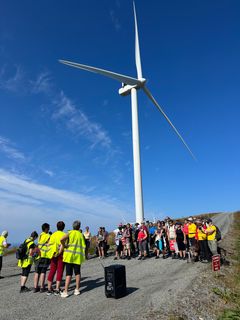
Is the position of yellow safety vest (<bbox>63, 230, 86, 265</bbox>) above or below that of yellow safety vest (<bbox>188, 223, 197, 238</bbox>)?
below

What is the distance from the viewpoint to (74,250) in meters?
8.65

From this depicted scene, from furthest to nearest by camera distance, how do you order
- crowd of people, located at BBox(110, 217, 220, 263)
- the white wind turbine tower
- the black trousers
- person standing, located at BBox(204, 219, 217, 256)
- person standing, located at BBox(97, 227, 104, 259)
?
the white wind turbine tower, person standing, located at BBox(97, 227, 104, 259), the black trousers, crowd of people, located at BBox(110, 217, 220, 263), person standing, located at BBox(204, 219, 217, 256)

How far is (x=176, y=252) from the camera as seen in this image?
1488cm

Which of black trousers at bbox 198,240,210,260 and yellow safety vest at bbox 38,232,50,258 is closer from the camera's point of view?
yellow safety vest at bbox 38,232,50,258

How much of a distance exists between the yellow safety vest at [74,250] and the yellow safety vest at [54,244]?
18.8 inches

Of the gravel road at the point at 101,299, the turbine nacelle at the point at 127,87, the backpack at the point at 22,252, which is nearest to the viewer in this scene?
the gravel road at the point at 101,299

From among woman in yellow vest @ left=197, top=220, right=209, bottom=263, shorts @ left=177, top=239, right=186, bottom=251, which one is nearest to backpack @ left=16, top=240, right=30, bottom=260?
woman in yellow vest @ left=197, top=220, right=209, bottom=263

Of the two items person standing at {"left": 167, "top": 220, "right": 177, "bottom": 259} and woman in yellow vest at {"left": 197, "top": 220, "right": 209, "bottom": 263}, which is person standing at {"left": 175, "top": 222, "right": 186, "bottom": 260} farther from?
woman in yellow vest at {"left": 197, "top": 220, "right": 209, "bottom": 263}

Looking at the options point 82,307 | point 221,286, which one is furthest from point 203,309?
point 82,307

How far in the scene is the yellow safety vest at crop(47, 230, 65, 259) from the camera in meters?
9.06

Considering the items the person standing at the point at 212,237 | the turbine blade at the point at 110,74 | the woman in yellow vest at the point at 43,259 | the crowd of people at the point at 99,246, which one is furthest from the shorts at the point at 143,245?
the turbine blade at the point at 110,74

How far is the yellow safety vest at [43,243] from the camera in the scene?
9.27 metres

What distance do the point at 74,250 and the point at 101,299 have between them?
1.56 meters

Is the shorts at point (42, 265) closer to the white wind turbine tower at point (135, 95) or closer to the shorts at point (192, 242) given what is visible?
the shorts at point (192, 242)
